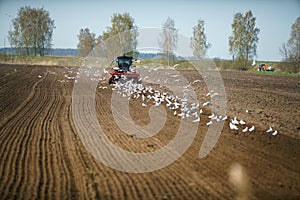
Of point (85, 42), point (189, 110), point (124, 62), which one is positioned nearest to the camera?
point (189, 110)

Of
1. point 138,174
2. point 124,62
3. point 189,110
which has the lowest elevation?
point 138,174

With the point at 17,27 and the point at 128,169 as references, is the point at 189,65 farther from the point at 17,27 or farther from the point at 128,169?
the point at 128,169

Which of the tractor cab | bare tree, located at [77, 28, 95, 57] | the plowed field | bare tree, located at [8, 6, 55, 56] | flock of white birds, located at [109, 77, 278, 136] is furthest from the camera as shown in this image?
bare tree, located at [77, 28, 95, 57]

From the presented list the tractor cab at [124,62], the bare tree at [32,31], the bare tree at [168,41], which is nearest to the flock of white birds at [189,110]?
the tractor cab at [124,62]

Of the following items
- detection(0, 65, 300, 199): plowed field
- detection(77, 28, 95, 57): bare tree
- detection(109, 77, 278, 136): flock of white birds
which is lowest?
detection(0, 65, 300, 199): plowed field

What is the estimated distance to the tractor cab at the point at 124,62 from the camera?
968 inches

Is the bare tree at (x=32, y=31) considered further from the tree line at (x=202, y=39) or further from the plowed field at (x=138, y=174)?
Result: the plowed field at (x=138, y=174)

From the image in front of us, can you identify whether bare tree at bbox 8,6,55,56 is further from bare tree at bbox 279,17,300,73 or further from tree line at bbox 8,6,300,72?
bare tree at bbox 279,17,300,73

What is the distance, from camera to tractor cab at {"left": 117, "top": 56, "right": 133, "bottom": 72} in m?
24.6

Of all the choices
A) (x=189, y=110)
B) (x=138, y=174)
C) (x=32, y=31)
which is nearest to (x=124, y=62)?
(x=189, y=110)

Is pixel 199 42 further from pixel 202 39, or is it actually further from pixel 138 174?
pixel 138 174

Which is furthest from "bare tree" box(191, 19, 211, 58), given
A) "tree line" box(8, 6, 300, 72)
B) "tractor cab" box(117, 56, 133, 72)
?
"tractor cab" box(117, 56, 133, 72)

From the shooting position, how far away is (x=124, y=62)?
990 inches

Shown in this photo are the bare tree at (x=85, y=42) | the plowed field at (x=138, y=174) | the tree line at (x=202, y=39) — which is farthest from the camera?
the bare tree at (x=85, y=42)
